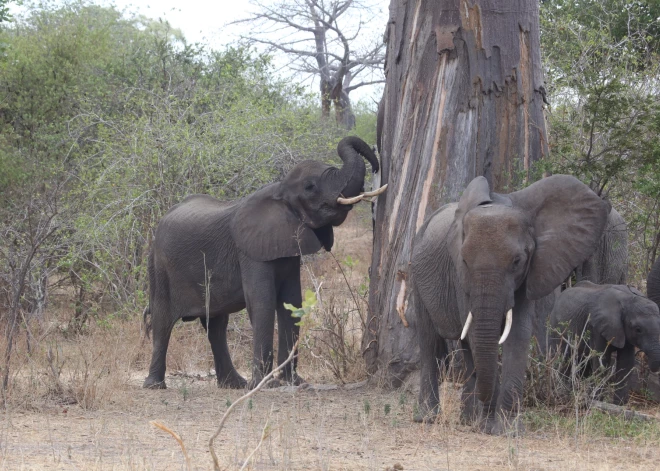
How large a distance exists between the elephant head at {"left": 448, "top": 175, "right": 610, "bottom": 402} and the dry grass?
0.59 metres

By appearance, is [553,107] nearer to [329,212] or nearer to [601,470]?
[329,212]

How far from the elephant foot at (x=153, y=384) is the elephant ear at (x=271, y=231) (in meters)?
1.48

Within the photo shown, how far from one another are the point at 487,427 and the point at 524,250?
1.12m

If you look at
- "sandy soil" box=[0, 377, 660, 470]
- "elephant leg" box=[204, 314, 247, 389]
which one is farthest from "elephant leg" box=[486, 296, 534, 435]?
"elephant leg" box=[204, 314, 247, 389]

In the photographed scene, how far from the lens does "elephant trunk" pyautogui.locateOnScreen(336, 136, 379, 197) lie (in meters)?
9.12

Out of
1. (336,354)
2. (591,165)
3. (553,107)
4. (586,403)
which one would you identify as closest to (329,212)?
(336,354)

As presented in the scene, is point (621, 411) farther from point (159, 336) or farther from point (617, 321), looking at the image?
point (159, 336)

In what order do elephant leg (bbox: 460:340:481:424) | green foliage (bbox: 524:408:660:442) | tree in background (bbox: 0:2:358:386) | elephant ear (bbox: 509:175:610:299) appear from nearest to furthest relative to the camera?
elephant ear (bbox: 509:175:610:299) < green foliage (bbox: 524:408:660:442) < elephant leg (bbox: 460:340:481:424) < tree in background (bbox: 0:2:358:386)

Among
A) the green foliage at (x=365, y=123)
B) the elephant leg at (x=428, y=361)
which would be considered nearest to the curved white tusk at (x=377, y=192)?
the elephant leg at (x=428, y=361)

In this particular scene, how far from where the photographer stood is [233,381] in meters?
9.55

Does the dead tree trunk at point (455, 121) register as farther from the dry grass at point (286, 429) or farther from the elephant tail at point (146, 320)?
the elephant tail at point (146, 320)

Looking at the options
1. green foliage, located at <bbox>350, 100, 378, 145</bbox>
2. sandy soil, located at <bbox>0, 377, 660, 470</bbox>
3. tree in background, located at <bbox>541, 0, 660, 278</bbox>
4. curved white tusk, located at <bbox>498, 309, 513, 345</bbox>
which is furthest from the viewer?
→ green foliage, located at <bbox>350, 100, 378, 145</bbox>

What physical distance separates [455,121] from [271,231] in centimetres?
194

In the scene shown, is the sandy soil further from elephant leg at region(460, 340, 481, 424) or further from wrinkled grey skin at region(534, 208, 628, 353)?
wrinkled grey skin at region(534, 208, 628, 353)
